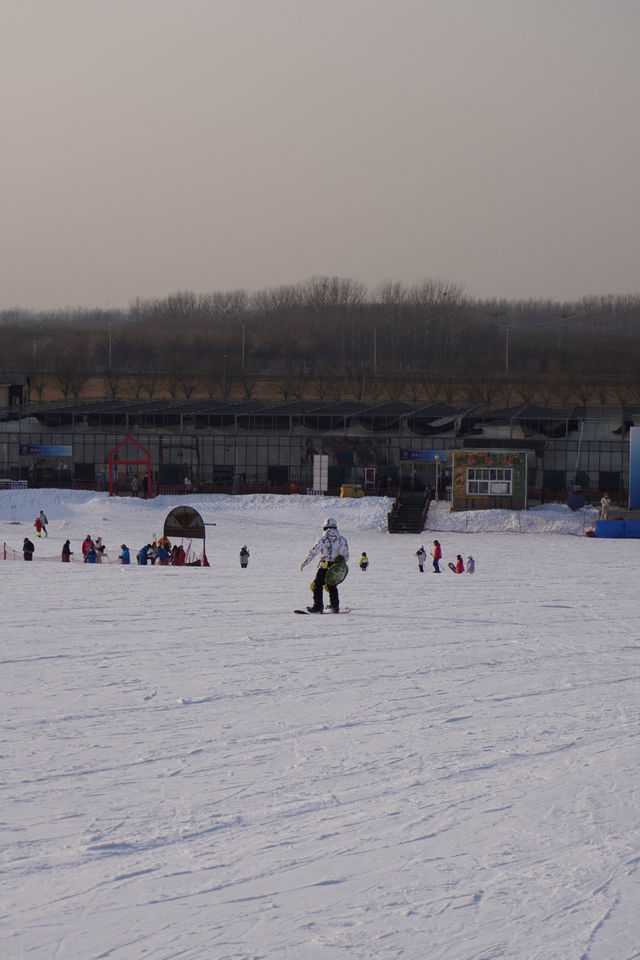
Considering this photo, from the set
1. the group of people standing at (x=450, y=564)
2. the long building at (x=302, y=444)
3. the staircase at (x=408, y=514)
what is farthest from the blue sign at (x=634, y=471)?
the group of people standing at (x=450, y=564)

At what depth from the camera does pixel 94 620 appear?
14359 millimetres

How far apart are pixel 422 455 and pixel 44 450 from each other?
70.7 ft

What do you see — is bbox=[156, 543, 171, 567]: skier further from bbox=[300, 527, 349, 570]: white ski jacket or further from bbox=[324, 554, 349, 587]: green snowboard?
bbox=[300, 527, 349, 570]: white ski jacket

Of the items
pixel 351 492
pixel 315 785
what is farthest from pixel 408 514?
pixel 315 785

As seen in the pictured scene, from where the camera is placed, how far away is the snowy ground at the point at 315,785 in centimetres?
510

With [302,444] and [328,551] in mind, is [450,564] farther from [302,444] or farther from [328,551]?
[302,444]

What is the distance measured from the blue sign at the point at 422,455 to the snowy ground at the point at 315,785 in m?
38.4

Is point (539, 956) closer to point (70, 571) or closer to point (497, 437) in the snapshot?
point (70, 571)

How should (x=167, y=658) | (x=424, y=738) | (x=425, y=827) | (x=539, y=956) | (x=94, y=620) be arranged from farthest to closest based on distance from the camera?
1. (x=94, y=620)
2. (x=167, y=658)
3. (x=424, y=738)
4. (x=425, y=827)
5. (x=539, y=956)

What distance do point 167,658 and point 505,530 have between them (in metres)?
33.6

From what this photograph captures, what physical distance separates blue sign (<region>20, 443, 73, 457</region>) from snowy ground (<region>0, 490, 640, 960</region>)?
144 feet

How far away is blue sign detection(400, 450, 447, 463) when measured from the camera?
177 feet

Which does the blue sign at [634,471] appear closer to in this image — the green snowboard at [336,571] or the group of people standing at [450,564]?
the group of people standing at [450,564]

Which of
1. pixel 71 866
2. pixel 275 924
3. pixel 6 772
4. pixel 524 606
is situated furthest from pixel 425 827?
pixel 524 606
